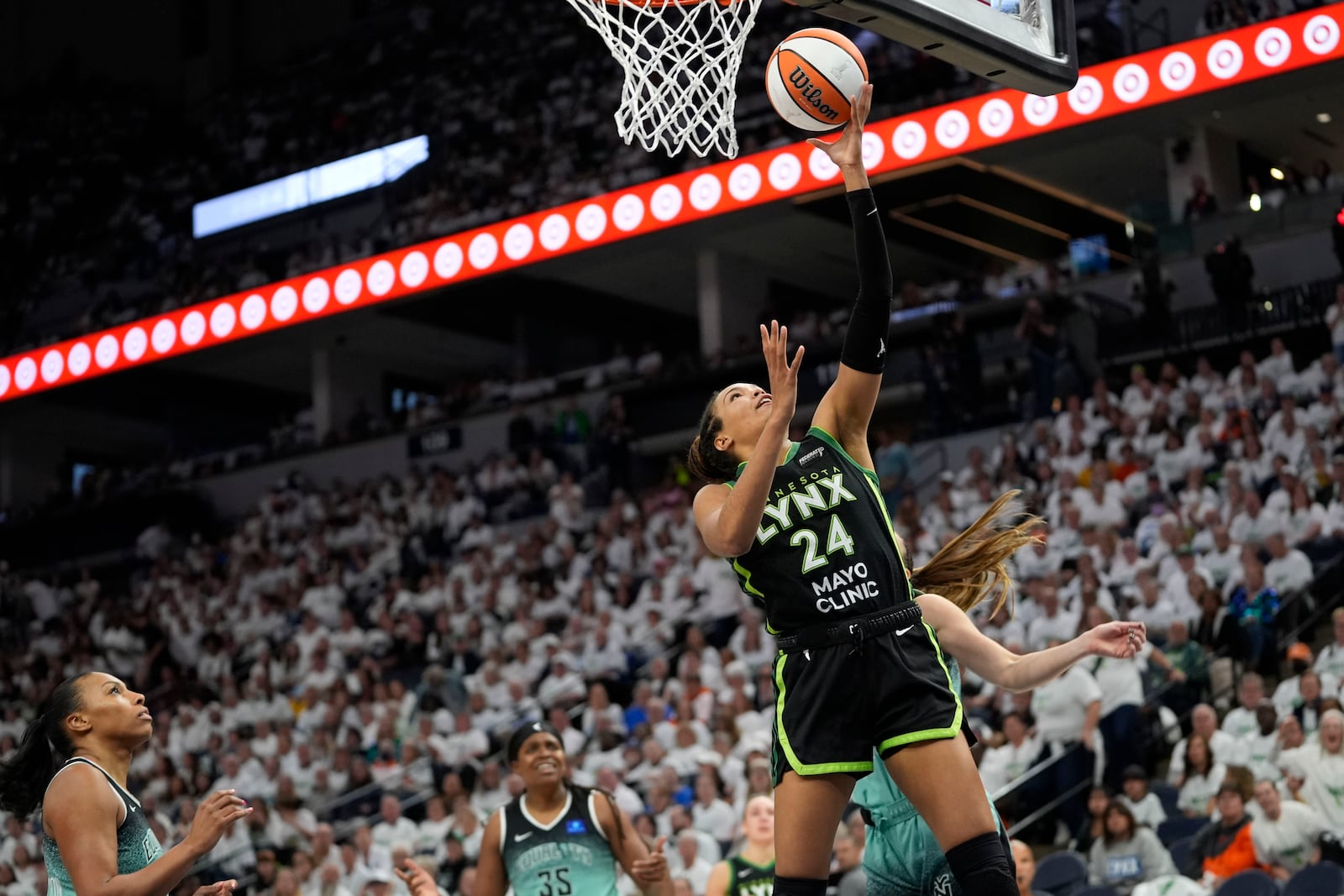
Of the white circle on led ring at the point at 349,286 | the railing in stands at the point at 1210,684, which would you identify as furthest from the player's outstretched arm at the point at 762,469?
the white circle on led ring at the point at 349,286

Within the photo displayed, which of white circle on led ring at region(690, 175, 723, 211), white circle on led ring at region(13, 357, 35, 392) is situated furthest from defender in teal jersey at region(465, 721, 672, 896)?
white circle on led ring at region(13, 357, 35, 392)

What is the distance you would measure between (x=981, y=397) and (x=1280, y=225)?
4042 mm

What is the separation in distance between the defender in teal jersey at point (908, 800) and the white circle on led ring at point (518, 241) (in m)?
14.9

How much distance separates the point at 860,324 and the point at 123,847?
2553mm

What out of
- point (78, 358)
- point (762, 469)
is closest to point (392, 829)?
point (78, 358)

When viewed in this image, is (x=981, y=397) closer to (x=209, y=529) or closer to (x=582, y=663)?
(x=582, y=663)

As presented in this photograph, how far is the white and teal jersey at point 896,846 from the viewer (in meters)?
4.75

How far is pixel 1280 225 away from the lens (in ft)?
63.4

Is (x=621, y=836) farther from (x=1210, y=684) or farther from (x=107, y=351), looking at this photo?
(x=107, y=351)

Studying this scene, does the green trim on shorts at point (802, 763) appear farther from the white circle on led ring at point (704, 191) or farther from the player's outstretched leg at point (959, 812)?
the white circle on led ring at point (704, 191)

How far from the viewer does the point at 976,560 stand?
5.10 m

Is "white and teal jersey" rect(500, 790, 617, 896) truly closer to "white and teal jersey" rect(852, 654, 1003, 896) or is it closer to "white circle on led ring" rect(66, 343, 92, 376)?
"white and teal jersey" rect(852, 654, 1003, 896)

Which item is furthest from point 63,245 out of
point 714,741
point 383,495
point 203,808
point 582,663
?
point 203,808

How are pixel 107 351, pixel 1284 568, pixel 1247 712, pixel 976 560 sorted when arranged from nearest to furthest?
pixel 976 560
pixel 1247 712
pixel 1284 568
pixel 107 351
